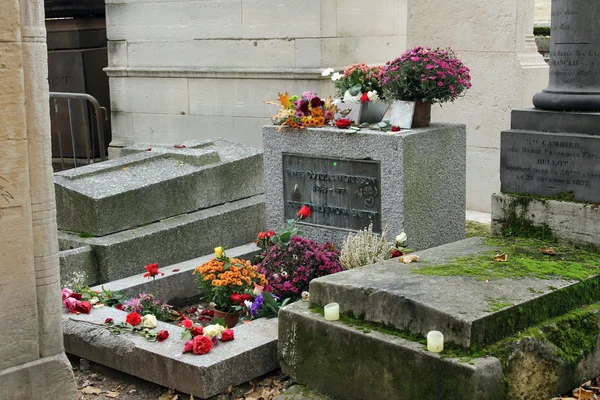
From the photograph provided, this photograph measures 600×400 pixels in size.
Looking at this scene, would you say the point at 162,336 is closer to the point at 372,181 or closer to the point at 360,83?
the point at 372,181

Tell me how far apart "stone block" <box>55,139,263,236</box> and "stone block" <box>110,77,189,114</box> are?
2.57 metres

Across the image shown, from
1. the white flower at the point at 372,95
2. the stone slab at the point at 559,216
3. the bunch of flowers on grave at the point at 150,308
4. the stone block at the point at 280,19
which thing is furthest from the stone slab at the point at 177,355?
the stone block at the point at 280,19

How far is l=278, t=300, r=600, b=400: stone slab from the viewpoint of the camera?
490 centimetres

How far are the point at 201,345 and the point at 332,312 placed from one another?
88 centimetres

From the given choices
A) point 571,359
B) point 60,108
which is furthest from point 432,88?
point 60,108

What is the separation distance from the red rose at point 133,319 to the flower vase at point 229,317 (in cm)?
73

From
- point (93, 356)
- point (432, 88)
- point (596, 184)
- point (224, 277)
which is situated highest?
point (432, 88)

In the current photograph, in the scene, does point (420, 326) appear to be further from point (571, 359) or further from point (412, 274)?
point (571, 359)

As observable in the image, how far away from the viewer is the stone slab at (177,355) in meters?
5.62

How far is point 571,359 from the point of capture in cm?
551

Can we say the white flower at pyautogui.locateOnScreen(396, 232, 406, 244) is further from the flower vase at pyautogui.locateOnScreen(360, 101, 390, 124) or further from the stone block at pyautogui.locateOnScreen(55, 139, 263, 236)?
the stone block at pyautogui.locateOnScreen(55, 139, 263, 236)

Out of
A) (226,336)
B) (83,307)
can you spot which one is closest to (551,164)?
(226,336)

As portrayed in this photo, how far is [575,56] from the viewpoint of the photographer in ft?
22.7

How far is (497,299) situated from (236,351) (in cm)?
169
